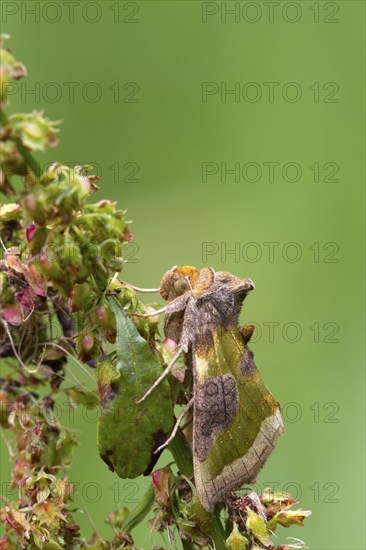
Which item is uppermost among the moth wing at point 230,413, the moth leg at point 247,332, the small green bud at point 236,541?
the moth leg at point 247,332

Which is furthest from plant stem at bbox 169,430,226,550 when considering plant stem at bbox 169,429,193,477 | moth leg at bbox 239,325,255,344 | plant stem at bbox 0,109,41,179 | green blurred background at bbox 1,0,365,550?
green blurred background at bbox 1,0,365,550

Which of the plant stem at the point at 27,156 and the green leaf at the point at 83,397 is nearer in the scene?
the plant stem at the point at 27,156

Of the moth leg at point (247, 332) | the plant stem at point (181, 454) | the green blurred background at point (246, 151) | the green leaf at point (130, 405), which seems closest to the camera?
the green leaf at point (130, 405)

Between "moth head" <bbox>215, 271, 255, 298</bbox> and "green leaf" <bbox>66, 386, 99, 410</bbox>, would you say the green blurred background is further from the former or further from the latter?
"green leaf" <bbox>66, 386, 99, 410</bbox>

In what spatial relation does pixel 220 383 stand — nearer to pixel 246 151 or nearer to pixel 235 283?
pixel 235 283

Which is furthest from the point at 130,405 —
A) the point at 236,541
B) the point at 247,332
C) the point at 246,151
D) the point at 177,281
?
the point at 246,151

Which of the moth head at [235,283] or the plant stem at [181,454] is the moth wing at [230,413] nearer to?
the plant stem at [181,454]

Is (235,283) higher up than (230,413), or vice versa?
(235,283)

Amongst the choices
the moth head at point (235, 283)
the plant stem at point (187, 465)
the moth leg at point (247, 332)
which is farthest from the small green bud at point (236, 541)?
the moth head at point (235, 283)
